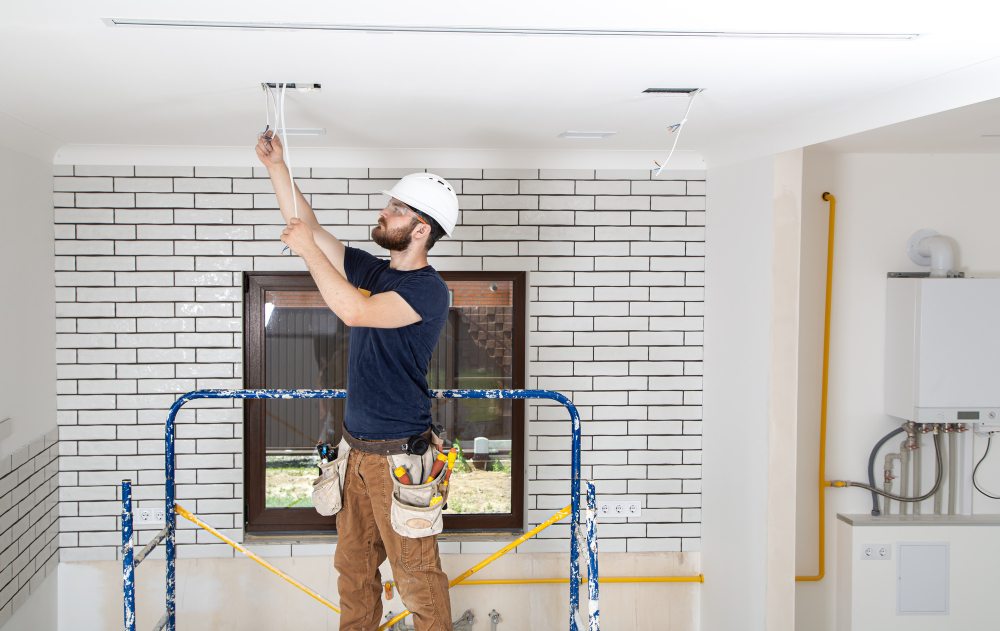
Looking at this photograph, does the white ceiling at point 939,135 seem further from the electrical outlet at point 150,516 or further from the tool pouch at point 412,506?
the electrical outlet at point 150,516

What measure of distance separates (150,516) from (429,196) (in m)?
2.40

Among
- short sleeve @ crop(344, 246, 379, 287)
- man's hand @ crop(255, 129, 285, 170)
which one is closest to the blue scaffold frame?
short sleeve @ crop(344, 246, 379, 287)

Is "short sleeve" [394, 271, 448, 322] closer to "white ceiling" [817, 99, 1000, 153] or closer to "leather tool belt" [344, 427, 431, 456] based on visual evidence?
"leather tool belt" [344, 427, 431, 456]

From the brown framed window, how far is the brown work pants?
1238 millimetres

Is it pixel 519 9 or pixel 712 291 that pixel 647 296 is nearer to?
pixel 712 291

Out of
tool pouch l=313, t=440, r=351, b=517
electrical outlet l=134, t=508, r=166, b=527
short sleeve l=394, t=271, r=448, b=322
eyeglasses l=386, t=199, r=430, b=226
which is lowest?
electrical outlet l=134, t=508, r=166, b=527

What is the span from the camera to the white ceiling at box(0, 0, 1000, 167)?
1.75 meters

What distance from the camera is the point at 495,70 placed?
7.45ft

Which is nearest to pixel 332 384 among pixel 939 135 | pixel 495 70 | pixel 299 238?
pixel 299 238

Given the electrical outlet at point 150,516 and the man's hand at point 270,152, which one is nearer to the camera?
the man's hand at point 270,152

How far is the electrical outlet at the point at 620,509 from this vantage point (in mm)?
4109

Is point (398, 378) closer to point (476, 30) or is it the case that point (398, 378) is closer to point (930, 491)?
point (476, 30)

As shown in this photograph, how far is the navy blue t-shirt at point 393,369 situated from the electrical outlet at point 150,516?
69.4 inches

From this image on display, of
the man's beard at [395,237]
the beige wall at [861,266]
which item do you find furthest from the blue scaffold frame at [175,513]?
the beige wall at [861,266]
